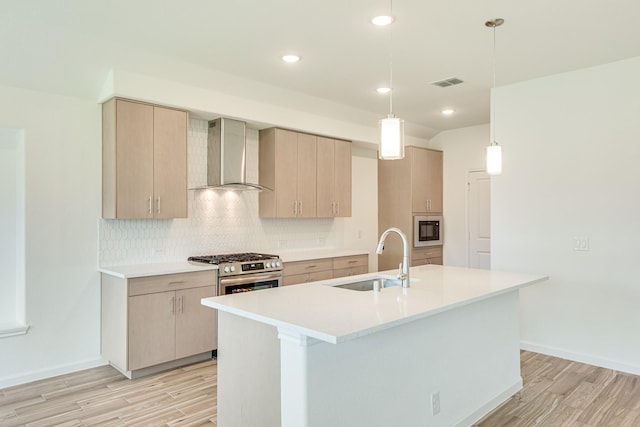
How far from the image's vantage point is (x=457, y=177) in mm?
6617

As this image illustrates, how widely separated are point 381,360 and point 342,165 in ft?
11.8

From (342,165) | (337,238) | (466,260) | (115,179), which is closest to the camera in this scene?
(115,179)

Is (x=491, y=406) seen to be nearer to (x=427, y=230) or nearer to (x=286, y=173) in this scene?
(x=286, y=173)

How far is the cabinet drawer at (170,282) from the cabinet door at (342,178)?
6.76 feet

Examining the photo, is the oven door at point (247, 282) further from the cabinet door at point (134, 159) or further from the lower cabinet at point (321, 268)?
the cabinet door at point (134, 159)

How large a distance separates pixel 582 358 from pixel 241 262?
10.9 feet

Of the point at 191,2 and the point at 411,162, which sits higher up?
the point at 191,2

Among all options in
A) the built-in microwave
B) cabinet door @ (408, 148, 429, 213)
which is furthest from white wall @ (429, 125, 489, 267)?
cabinet door @ (408, 148, 429, 213)

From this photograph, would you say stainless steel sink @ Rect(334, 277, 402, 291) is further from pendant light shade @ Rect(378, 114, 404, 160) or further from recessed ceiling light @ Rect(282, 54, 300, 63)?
recessed ceiling light @ Rect(282, 54, 300, 63)

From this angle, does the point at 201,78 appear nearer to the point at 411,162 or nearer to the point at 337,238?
the point at 337,238

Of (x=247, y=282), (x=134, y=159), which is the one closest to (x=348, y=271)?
(x=247, y=282)

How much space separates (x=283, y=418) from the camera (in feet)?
6.47

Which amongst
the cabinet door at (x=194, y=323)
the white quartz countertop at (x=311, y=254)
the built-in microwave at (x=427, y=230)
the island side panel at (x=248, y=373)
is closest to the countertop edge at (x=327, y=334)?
the island side panel at (x=248, y=373)

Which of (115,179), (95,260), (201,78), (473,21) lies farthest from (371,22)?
(95,260)
